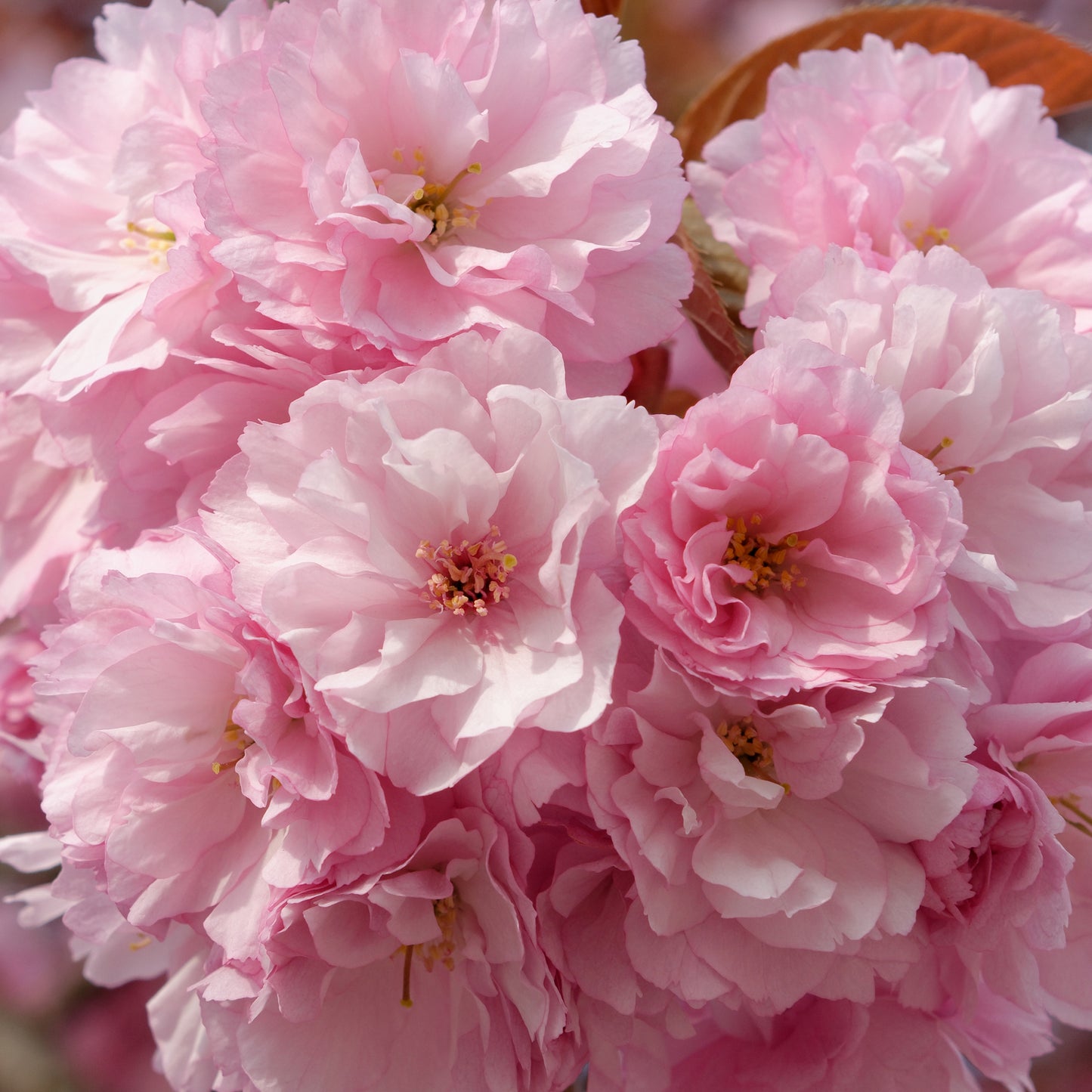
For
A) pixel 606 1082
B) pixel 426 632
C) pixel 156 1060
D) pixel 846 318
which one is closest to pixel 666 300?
pixel 846 318

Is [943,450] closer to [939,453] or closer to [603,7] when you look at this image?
[939,453]

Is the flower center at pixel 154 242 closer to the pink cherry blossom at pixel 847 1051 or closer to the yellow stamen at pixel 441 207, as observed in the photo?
the yellow stamen at pixel 441 207

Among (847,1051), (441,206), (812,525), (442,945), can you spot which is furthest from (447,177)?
(847,1051)

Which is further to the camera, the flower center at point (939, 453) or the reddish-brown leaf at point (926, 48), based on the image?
the reddish-brown leaf at point (926, 48)

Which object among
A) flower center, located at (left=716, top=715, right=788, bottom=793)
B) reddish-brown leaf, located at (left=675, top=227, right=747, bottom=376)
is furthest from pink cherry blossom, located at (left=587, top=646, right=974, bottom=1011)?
Result: reddish-brown leaf, located at (left=675, top=227, right=747, bottom=376)

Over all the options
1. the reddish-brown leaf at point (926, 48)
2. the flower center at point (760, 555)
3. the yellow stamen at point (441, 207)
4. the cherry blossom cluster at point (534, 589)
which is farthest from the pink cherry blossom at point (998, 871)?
the reddish-brown leaf at point (926, 48)

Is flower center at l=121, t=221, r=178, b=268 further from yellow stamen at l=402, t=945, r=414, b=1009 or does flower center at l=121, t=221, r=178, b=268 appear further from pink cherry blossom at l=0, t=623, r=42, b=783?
yellow stamen at l=402, t=945, r=414, b=1009

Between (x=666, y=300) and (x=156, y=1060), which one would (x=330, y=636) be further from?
(x=156, y=1060)
